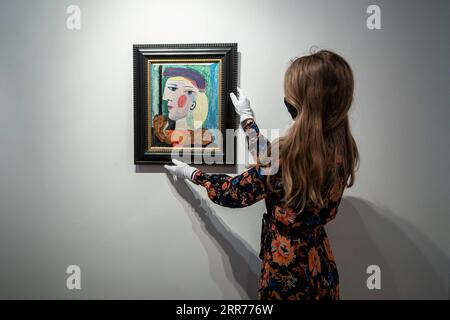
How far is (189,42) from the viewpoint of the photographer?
41.4 inches

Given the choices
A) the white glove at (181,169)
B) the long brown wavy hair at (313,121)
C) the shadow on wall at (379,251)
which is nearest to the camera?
the long brown wavy hair at (313,121)

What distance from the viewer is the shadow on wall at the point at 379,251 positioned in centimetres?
109

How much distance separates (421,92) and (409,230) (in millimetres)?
599

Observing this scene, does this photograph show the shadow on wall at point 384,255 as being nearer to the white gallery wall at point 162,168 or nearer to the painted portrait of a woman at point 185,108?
the white gallery wall at point 162,168

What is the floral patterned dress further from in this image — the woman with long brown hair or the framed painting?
the framed painting

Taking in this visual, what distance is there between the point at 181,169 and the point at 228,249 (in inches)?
17.4

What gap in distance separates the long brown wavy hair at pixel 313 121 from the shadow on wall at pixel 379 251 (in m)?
0.48

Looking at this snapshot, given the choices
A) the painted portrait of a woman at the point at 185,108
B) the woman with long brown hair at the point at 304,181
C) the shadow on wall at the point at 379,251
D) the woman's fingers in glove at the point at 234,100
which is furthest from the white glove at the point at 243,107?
the shadow on wall at the point at 379,251

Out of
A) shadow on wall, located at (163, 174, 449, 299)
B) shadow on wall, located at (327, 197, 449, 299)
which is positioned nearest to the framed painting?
shadow on wall, located at (163, 174, 449, 299)

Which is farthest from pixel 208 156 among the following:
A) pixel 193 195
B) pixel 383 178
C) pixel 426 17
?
pixel 426 17

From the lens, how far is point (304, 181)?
2.32 feet

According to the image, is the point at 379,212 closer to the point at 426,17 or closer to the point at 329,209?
the point at 329,209

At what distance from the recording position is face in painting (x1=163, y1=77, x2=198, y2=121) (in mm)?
1043
